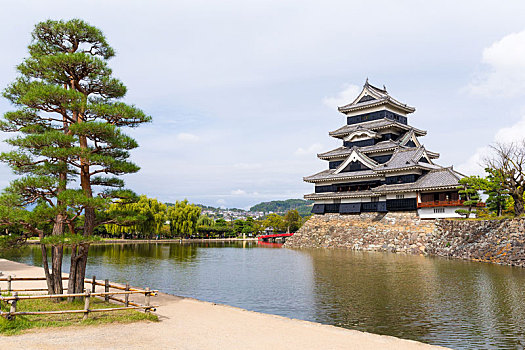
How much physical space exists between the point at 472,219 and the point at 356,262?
1137 centimetres

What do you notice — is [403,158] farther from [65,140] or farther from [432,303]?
[65,140]

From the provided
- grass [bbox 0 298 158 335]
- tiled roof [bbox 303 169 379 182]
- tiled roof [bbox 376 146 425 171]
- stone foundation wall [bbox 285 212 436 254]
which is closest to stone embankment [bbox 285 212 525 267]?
stone foundation wall [bbox 285 212 436 254]

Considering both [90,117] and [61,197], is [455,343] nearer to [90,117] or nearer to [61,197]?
[61,197]

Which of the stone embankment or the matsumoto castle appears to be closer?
the stone embankment

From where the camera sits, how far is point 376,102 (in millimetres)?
46406

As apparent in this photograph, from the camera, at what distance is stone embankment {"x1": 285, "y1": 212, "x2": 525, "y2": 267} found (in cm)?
2667

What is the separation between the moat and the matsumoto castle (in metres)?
10.5

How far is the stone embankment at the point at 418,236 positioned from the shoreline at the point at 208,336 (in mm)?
20782

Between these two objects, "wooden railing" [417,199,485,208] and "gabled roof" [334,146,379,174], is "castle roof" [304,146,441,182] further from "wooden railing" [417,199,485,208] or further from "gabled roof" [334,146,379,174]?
"wooden railing" [417,199,485,208]

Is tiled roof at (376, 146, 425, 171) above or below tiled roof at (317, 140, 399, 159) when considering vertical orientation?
below

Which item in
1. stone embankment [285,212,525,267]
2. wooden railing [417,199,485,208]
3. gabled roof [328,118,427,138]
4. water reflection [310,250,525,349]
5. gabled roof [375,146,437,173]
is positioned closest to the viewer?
water reflection [310,250,525,349]

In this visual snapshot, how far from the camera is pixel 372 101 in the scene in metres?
47.4

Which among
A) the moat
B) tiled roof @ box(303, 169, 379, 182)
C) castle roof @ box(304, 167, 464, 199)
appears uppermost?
tiled roof @ box(303, 169, 379, 182)

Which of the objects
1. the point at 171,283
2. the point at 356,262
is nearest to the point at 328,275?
the point at 356,262
